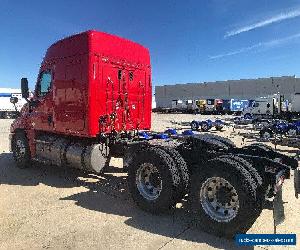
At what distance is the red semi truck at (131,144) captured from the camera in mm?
4887

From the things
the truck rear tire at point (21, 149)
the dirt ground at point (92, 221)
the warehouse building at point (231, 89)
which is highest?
the warehouse building at point (231, 89)

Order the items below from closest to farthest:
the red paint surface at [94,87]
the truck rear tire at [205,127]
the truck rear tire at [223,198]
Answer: the truck rear tire at [223,198], the red paint surface at [94,87], the truck rear tire at [205,127]

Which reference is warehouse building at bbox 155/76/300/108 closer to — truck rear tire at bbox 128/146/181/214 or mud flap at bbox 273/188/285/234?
truck rear tire at bbox 128/146/181/214

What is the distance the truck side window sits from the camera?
9.08m

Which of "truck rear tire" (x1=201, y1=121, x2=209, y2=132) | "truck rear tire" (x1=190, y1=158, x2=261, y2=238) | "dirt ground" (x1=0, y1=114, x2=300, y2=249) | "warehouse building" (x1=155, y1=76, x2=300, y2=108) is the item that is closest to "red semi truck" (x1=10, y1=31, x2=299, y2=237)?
"truck rear tire" (x1=190, y1=158, x2=261, y2=238)

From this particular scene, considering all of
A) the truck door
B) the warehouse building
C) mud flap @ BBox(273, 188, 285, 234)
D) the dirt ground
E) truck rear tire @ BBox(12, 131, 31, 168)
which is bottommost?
the dirt ground

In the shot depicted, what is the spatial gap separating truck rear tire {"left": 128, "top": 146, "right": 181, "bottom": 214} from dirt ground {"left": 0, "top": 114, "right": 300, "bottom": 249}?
0.77ft

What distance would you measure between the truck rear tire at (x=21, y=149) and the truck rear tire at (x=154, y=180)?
4.86 m

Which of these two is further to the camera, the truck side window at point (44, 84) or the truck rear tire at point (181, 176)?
the truck side window at point (44, 84)

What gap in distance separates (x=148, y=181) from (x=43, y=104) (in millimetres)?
4628

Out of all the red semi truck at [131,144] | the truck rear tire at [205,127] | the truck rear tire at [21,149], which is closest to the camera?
the red semi truck at [131,144]

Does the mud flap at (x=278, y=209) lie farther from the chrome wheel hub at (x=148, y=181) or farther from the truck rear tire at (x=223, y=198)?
the chrome wheel hub at (x=148, y=181)

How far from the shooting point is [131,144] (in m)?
7.49

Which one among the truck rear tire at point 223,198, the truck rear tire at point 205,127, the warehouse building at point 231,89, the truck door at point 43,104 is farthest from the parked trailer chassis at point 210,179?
the warehouse building at point 231,89
